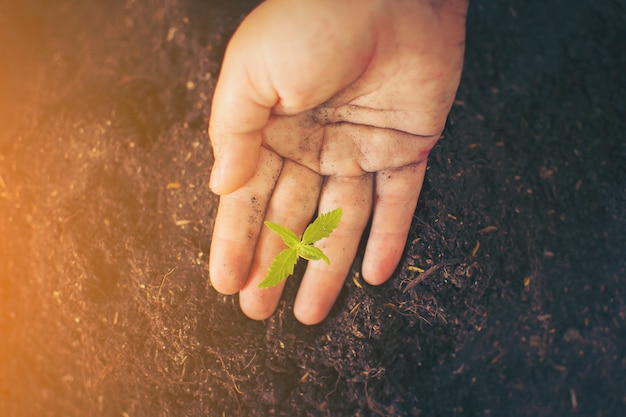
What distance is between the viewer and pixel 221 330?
1962 millimetres

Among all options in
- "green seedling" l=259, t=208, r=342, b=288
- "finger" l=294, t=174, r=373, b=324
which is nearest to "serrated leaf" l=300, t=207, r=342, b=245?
"green seedling" l=259, t=208, r=342, b=288

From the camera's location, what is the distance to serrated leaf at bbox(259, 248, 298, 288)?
1663 mm

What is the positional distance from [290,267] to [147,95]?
3.91ft

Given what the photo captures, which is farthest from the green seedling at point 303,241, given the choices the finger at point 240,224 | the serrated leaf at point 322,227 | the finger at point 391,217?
the finger at point 391,217

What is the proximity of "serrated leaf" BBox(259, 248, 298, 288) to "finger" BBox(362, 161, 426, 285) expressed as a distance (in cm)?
36

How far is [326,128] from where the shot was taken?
1892mm

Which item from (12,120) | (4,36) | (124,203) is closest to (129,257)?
(124,203)

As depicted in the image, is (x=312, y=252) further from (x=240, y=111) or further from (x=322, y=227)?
(x=240, y=111)

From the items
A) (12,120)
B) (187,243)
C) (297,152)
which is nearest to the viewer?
(297,152)

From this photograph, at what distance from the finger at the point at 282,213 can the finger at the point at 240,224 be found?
3cm

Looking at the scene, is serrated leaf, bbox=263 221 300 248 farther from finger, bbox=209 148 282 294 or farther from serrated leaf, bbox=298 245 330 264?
finger, bbox=209 148 282 294

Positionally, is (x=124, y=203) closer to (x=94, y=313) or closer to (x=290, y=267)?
(x=94, y=313)

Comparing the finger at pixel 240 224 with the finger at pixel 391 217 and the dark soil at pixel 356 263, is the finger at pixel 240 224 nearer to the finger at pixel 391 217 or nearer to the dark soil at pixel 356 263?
the dark soil at pixel 356 263

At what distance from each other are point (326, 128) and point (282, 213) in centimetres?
38
